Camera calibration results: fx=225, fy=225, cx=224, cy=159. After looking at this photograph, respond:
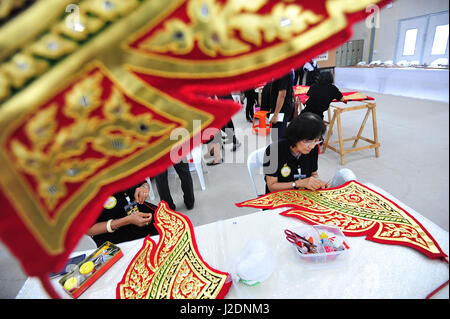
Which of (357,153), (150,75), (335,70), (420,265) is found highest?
(150,75)

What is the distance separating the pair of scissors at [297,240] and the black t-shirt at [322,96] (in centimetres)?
181

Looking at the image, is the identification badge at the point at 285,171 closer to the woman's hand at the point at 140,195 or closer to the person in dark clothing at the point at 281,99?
Result: the woman's hand at the point at 140,195

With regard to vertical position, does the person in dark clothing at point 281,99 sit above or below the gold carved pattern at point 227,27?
below

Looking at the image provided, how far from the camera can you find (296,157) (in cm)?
127

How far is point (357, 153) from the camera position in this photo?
270cm

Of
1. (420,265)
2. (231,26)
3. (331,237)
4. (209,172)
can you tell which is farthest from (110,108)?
(209,172)

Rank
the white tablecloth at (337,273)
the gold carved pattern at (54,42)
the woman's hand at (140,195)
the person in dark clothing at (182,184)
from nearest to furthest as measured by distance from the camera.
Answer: the gold carved pattern at (54,42), the white tablecloth at (337,273), the woman's hand at (140,195), the person in dark clothing at (182,184)

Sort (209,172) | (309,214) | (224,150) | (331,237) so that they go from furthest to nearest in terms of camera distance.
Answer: (224,150) < (209,172) < (309,214) < (331,237)

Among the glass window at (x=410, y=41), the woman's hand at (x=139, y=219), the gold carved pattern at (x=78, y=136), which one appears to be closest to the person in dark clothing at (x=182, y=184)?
the woman's hand at (x=139, y=219)

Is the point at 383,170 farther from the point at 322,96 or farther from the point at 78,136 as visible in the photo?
the point at 78,136

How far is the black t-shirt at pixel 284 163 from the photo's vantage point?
125 cm

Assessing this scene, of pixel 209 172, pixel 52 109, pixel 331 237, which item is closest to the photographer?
pixel 52 109

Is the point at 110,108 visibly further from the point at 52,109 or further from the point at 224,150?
the point at 224,150

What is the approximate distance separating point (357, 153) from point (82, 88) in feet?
9.85
